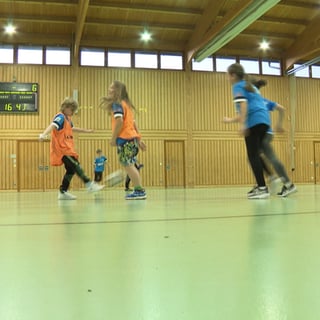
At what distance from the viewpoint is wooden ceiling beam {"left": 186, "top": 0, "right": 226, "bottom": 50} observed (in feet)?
45.3

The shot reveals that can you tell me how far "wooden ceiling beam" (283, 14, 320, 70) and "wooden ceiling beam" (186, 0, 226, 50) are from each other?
15.5ft

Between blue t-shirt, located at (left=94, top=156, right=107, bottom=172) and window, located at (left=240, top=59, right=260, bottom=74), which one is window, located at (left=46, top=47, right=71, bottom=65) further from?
window, located at (left=240, top=59, right=260, bottom=74)

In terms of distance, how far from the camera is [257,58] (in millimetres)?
17938

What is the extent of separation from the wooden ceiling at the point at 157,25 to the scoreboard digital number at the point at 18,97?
6.32ft

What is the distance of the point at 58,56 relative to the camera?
15.8 metres

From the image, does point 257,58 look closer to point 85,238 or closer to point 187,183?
point 187,183

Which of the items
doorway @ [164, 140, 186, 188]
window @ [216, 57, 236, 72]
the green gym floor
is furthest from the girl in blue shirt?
window @ [216, 57, 236, 72]

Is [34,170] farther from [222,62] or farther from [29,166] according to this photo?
[222,62]

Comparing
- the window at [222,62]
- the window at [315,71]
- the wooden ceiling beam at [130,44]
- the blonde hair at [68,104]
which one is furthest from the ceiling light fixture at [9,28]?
the window at [315,71]

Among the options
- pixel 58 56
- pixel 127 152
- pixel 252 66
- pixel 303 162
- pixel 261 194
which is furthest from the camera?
pixel 303 162

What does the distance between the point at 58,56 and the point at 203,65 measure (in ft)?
22.0

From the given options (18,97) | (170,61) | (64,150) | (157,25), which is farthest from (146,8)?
(64,150)

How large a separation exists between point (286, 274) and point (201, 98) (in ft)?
53.8

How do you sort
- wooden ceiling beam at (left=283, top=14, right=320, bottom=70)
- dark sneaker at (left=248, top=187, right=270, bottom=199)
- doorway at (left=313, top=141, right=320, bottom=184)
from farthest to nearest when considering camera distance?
doorway at (left=313, top=141, right=320, bottom=184) < wooden ceiling beam at (left=283, top=14, right=320, bottom=70) < dark sneaker at (left=248, top=187, right=270, bottom=199)
